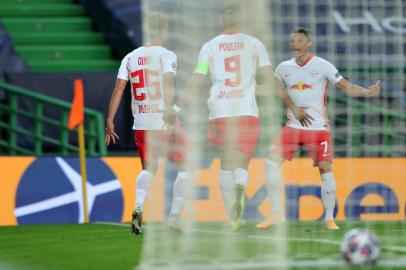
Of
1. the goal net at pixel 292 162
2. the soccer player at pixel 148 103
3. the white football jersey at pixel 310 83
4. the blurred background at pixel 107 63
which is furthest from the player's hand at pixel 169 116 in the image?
the blurred background at pixel 107 63

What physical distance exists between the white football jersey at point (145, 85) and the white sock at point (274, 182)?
121 cm

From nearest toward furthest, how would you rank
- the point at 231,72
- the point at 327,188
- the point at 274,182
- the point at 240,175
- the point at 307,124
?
the point at 231,72, the point at 240,175, the point at 274,182, the point at 307,124, the point at 327,188

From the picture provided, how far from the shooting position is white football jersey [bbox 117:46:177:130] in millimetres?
11000

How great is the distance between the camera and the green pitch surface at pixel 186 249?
25.1ft

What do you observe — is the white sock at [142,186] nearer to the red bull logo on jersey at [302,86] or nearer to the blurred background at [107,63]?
the red bull logo on jersey at [302,86]

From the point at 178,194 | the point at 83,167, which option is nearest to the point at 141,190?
the point at 178,194

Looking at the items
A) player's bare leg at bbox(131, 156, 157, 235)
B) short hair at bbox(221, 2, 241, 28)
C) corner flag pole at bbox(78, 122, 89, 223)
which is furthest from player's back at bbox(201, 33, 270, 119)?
corner flag pole at bbox(78, 122, 89, 223)

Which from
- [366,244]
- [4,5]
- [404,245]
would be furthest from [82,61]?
[366,244]

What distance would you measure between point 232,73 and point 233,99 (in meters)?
0.26

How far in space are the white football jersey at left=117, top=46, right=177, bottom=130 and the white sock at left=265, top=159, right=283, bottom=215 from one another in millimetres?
1206

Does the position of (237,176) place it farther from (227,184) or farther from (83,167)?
(83,167)

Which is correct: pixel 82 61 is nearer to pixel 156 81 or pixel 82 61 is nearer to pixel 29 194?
pixel 29 194

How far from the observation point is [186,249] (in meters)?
7.64

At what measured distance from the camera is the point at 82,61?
61.1 feet
